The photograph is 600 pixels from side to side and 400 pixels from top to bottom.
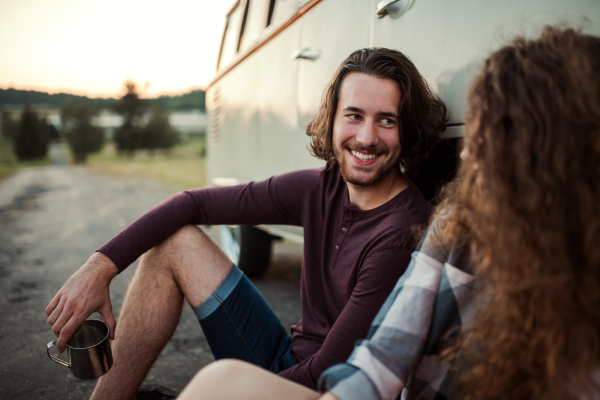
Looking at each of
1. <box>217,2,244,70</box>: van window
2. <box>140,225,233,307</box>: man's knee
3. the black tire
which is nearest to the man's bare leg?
<box>140,225,233,307</box>: man's knee

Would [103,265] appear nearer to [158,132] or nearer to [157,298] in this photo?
[157,298]

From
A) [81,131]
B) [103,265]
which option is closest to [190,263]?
[103,265]

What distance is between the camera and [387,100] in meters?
1.52

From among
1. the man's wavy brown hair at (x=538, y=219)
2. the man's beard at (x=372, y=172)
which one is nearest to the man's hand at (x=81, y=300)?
the man's beard at (x=372, y=172)

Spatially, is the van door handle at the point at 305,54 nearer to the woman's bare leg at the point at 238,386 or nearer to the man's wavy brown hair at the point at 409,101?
the man's wavy brown hair at the point at 409,101

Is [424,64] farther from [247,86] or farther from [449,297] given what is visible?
[247,86]

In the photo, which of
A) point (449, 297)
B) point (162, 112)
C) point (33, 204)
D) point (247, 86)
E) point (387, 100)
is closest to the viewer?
point (449, 297)

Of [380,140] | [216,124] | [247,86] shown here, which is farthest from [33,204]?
[380,140]

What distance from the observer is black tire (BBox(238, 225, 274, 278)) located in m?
3.38

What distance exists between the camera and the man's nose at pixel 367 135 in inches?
59.1

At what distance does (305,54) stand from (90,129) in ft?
119

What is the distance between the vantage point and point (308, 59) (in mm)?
2191

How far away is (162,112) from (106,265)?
39.1 meters

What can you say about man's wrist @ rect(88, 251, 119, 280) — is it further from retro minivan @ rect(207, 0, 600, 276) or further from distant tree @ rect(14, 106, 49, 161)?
distant tree @ rect(14, 106, 49, 161)
